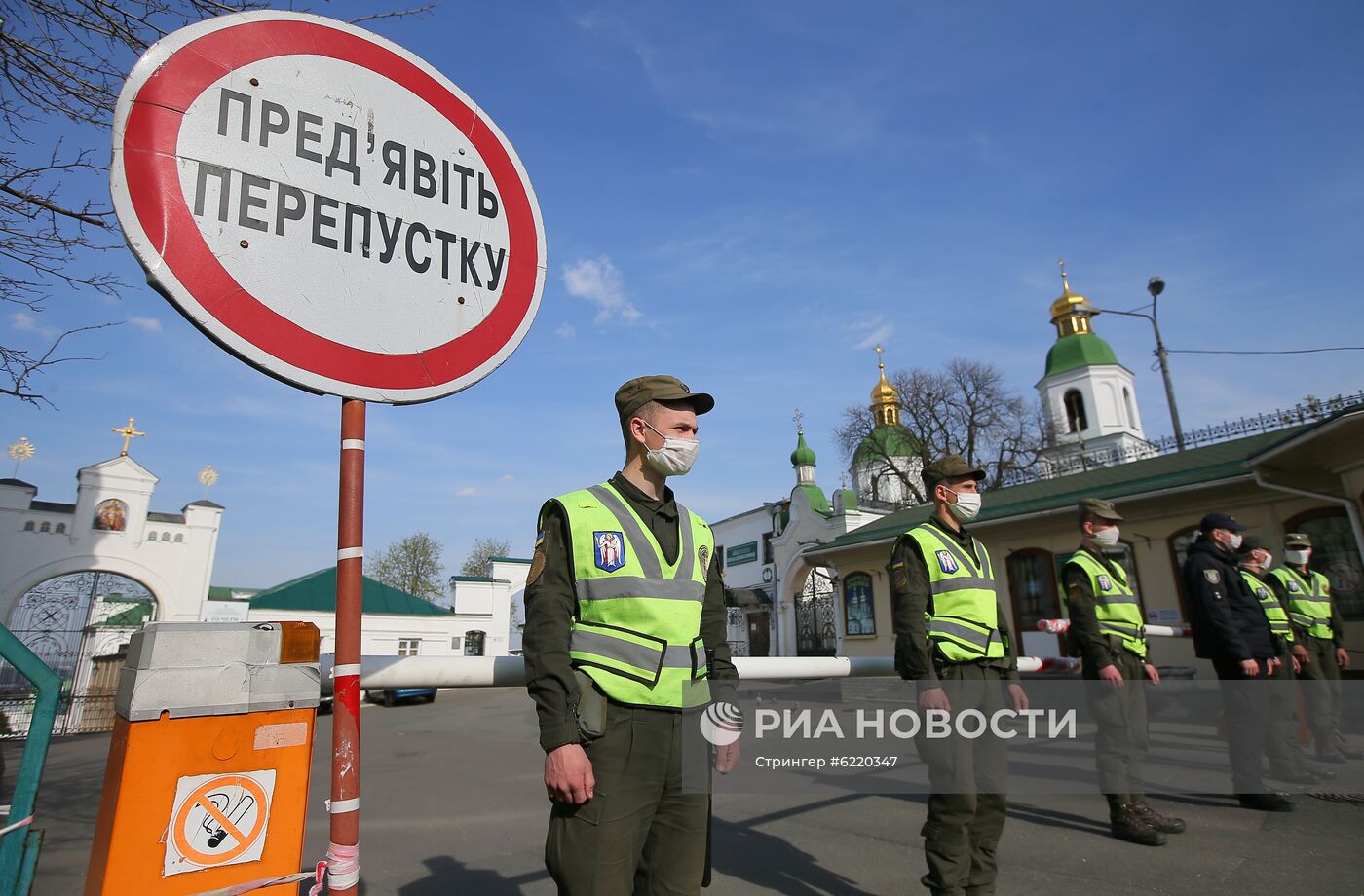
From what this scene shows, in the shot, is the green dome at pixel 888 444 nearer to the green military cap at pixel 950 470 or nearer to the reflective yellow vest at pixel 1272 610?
the reflective yellow vest at pixel 1272 610

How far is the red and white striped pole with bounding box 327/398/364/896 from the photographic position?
4.48 feet

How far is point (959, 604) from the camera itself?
11.6 feet

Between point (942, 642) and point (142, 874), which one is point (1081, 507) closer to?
point (942, 642)

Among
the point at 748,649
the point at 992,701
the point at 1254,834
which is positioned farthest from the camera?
the point at 748,649

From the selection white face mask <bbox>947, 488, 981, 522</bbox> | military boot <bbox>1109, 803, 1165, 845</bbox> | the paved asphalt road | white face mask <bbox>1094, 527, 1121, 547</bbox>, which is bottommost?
the paved asphalt road

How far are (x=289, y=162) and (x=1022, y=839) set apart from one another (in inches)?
199

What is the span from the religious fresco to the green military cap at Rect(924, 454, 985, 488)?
939 inches

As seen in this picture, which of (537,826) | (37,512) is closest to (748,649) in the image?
(37,512)

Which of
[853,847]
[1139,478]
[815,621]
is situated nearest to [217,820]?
[853,847]

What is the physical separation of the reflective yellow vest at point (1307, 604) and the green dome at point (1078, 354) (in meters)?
38.2

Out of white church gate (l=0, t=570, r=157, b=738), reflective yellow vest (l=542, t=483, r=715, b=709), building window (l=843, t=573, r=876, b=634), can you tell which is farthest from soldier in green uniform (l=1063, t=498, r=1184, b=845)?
white church gate (l=0, t=570, r=157, b=738)

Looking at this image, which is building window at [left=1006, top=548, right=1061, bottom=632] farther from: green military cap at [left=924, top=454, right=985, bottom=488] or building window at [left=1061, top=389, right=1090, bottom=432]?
building window at [left=1061, top=389, right=1090, bottom=432]

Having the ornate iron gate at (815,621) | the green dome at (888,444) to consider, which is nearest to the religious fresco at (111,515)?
the ornate iron gate at (815,621)

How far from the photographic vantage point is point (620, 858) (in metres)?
1.94
